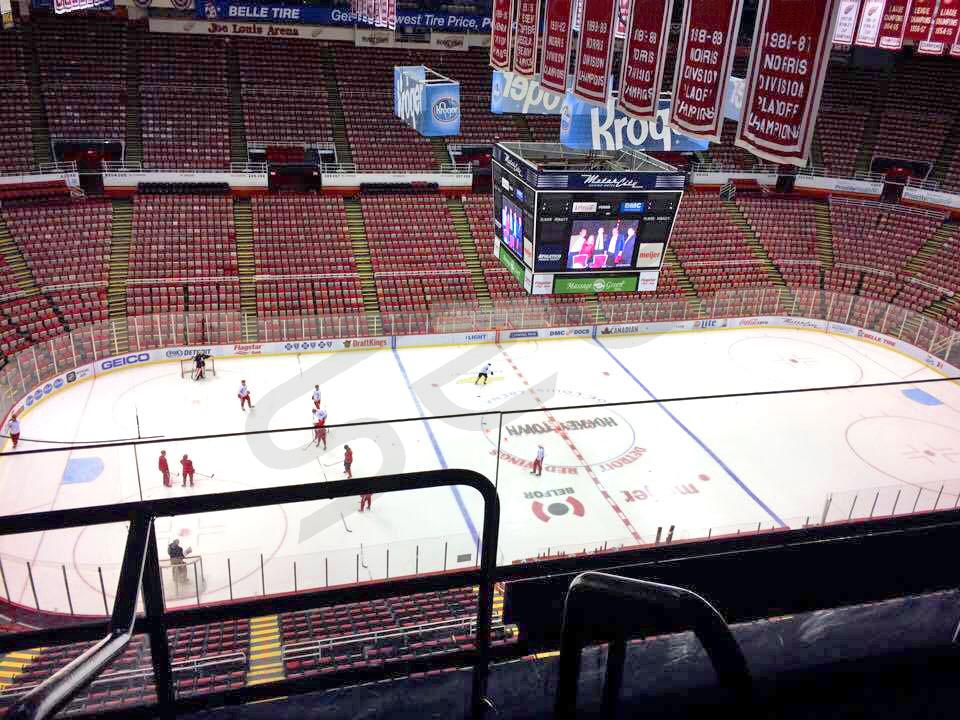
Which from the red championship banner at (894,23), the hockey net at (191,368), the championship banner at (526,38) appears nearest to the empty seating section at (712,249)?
the red championship banner at (894,23)

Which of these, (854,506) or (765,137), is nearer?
(854,506)

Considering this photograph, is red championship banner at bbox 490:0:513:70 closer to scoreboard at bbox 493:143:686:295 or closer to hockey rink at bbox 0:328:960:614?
scoreboard at bbox 493:143:686:295

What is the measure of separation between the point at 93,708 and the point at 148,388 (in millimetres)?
19759

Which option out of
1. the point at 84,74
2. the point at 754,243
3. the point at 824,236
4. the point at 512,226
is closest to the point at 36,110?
the point at 84,74

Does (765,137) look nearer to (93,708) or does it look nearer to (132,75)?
(93,708)

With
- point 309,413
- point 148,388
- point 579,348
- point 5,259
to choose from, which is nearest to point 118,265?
point 5,259

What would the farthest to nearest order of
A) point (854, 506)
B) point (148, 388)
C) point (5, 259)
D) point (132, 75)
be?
point (132, 75) → point (5, 259) → point (148, 388) → point (854, 506)

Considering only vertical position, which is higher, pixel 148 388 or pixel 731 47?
pixel 731 47

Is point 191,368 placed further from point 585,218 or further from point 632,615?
point 632,615

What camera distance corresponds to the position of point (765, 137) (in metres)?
9.38

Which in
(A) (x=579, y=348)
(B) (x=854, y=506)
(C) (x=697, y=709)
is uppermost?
(C) (x=697, y=709)

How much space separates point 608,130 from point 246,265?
15.9m

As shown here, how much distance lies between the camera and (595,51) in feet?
42.4

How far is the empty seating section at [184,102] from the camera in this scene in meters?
28.9
